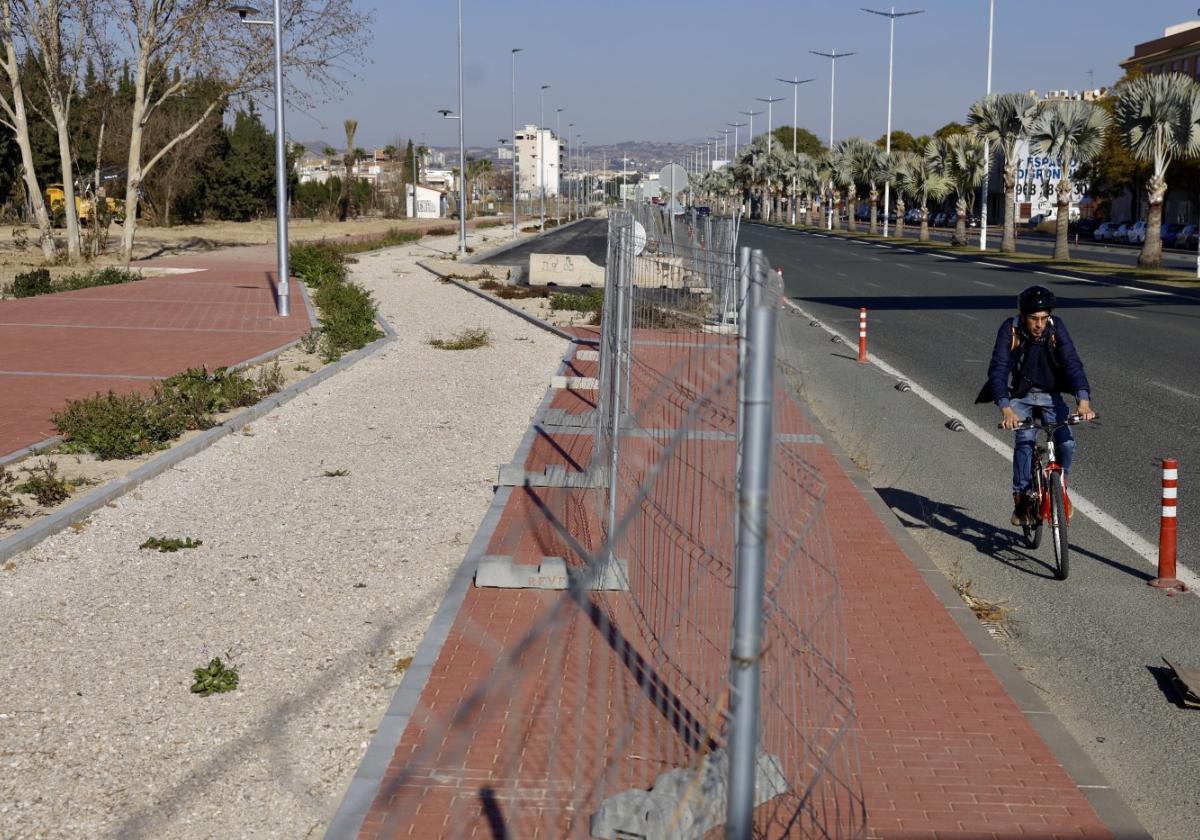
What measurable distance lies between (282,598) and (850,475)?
195 inches

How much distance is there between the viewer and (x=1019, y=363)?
28.3 ft

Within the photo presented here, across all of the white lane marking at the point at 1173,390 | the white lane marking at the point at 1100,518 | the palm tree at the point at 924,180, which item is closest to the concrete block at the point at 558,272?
the white lane marking at the point at 1173,390

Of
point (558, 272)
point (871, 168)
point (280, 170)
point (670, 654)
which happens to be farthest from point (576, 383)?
point (871, 168)

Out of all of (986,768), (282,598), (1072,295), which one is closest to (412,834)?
(986,768)

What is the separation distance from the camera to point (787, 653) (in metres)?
5.64

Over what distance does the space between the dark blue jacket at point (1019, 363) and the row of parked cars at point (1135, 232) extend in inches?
1959

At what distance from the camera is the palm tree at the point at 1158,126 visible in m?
39.8

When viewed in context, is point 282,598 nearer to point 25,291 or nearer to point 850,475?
point 850,475

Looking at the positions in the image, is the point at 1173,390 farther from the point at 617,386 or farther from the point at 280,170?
the point at 280,170

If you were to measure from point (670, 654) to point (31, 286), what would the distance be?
82.8 ft

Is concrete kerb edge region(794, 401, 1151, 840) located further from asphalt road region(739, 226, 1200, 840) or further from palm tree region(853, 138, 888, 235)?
palm tree region(853, 138, 888, 235)

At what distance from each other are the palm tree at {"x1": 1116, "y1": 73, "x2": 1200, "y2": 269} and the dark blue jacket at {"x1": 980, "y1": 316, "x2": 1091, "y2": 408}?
34446mm

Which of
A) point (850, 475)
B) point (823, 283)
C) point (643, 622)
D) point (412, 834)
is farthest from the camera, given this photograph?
point (823, 283)

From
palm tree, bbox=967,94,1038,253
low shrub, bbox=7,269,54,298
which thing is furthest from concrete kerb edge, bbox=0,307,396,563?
palm tree, bbox=967,94,1038,253
